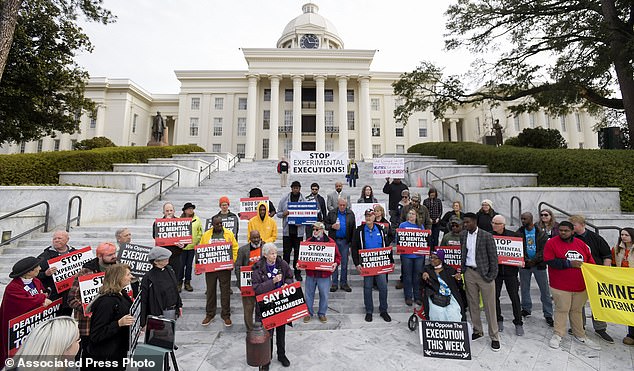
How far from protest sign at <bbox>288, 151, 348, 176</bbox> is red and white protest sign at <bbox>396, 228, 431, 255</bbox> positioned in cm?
553

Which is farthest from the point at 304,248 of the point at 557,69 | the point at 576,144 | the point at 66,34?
the point at 576,144

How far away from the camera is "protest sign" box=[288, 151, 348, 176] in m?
10.9

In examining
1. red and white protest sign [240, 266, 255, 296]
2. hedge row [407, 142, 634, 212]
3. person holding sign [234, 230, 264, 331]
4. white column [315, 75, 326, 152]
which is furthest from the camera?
white column [315, 75, 326, 152]

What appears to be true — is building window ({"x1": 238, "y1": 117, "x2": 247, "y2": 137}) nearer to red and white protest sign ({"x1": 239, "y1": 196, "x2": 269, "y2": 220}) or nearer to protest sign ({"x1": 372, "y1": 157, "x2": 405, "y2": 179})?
protest sign ({"x1": 372, "y1": 157, "x2": 405, "y2": 179})

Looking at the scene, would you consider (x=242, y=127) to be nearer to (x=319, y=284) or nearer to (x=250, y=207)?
(x=250, y=207)

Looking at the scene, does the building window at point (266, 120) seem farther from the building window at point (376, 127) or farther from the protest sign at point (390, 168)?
the protest sign at point (390, 168)

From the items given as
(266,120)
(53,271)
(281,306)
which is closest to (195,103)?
(266,120)

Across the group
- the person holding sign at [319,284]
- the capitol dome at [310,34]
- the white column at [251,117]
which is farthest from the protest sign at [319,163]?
the capitol dome at [310,34]

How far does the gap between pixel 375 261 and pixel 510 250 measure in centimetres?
224

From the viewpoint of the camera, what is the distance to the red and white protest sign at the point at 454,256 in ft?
16.5

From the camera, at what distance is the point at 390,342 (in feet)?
14.9

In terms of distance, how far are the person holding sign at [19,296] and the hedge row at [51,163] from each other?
939 centimetres

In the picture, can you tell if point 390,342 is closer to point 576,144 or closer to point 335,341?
point 335,341
